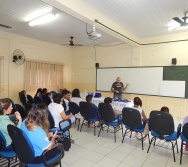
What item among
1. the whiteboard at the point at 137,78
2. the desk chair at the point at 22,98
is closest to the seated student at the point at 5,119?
the desk chair at the point at 22,98

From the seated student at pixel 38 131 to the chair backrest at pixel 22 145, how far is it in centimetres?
7

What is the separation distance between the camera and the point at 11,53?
5742mm

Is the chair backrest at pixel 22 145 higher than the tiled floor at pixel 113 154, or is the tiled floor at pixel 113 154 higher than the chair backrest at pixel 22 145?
the chair backrest at pixel 22 145

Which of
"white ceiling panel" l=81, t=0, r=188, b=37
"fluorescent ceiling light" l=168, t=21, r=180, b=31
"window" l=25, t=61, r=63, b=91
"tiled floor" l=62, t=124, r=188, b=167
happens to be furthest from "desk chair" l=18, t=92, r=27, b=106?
"fluorescent ceiling light" l=168, t=21, r=180, b=31

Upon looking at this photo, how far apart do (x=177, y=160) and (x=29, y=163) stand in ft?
8.11

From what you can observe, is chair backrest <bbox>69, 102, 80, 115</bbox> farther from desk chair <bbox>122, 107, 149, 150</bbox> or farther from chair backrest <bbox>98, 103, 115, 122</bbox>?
desk chair <bbox>122, 107, 149, 150</bbox>

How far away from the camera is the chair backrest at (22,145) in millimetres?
1668

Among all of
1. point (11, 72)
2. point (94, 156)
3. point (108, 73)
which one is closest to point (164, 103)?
point (108, 73)

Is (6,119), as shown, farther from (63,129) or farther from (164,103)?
(164,103)

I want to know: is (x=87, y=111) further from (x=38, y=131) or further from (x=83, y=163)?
(x=38, y=131)

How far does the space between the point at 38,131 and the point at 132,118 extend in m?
1.99

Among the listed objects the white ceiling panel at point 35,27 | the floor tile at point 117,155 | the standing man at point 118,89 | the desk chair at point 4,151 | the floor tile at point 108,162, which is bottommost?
the floor tile at point 108,162

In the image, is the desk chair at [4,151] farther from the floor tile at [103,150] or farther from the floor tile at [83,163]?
the floor tile at [103,150]

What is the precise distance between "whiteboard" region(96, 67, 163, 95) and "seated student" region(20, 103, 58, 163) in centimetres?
463
